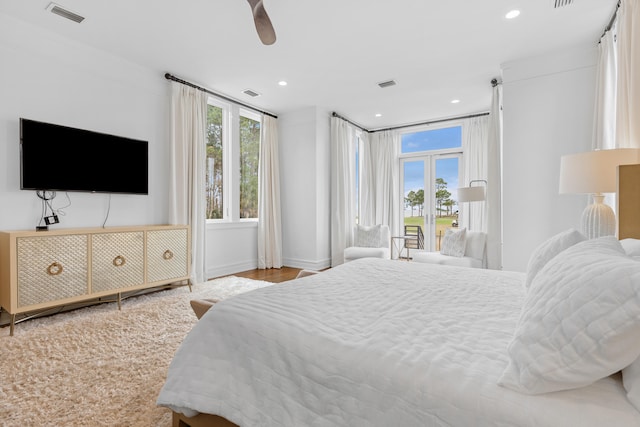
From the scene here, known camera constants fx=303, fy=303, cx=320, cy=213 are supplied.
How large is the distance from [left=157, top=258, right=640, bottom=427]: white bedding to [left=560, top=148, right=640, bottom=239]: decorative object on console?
1.22 m

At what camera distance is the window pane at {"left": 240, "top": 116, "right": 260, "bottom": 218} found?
5.04m

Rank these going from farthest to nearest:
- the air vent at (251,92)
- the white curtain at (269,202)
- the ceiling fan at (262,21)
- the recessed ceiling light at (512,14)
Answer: the white curtain at (269,202) → the air vent at (251,92) → the recessed ceiling light at (512,14) → the ceiling fan at (262,21)

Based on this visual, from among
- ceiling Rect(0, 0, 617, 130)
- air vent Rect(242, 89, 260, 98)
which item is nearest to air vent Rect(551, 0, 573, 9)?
ceiling Rect(0, 0, 617, 130)

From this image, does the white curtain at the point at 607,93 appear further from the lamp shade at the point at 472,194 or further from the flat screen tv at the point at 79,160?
the flat screen tv at the point at 79,160

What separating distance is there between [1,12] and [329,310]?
12.5ft

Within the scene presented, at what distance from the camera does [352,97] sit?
4773 mm

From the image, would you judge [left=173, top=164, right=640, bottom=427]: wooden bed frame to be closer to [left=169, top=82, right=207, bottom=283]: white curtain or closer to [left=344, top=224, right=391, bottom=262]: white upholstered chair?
[left=344, top=224, right=391, bottom=262]: white upholstered chair

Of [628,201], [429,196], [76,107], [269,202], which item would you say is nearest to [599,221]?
[628,201]

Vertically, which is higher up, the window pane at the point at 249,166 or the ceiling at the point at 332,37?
the ceiling at the point at 332,37

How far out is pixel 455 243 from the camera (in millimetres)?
4219

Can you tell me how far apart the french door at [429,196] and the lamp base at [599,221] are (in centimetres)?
349

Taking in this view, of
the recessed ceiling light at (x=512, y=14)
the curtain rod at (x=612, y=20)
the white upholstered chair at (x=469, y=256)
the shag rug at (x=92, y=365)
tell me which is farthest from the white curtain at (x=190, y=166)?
the curtain rod at (x=612, y=20)

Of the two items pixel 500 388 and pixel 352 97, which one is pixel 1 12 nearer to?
pixel 352 97

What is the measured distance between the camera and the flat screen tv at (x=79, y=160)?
275cm
